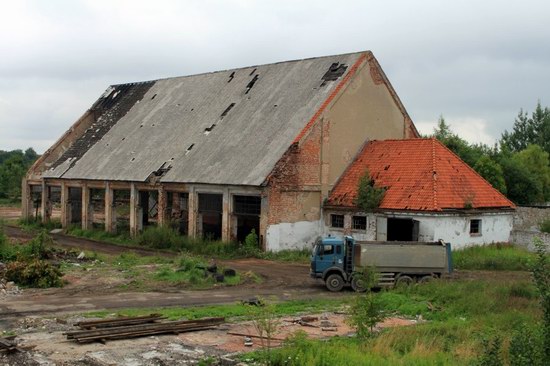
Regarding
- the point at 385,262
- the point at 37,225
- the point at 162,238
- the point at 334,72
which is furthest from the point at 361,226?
the point at 37,225

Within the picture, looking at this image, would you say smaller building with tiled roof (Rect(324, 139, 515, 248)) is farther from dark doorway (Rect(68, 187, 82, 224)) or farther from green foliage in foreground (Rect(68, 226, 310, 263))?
dark doorway (Rect(68, 187, 82, 224))

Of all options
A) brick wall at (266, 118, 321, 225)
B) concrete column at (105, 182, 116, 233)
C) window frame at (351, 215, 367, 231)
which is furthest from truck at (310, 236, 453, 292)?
concrete column at (105, 182, 116, 233)

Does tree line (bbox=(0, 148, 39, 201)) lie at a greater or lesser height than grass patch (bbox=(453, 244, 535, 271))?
greater

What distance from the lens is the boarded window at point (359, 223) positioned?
3288 centimetres

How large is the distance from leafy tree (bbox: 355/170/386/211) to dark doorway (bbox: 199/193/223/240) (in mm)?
7874

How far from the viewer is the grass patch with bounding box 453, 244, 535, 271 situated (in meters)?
29.5

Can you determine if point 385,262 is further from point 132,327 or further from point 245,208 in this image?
point 245,208

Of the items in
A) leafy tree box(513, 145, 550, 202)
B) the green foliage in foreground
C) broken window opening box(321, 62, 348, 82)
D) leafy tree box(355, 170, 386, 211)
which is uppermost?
broken window opening box(321, 62, 348, 82)

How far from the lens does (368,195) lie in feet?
107

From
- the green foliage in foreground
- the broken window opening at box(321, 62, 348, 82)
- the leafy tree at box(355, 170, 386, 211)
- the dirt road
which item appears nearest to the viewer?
the dirt road

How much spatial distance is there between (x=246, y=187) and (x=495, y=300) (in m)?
15.8

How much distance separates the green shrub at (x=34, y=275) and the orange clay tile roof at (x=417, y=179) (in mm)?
14413

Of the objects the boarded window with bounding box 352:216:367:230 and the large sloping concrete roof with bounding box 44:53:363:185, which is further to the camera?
the large sloping concrete roof with bounding box 44:53:363:185

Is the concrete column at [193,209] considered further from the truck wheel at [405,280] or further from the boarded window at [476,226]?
the truck wheel at [405,280]
